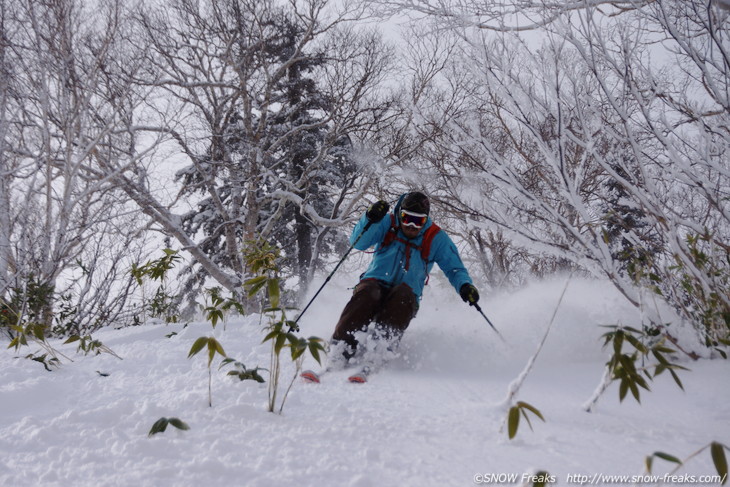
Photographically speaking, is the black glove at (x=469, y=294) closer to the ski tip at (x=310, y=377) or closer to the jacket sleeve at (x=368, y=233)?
the jacket sleeve at (x=368, y=233)

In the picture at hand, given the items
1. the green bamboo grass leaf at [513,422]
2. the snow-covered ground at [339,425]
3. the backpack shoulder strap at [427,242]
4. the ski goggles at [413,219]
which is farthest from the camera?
the backpack shoulder strap at [427,242]

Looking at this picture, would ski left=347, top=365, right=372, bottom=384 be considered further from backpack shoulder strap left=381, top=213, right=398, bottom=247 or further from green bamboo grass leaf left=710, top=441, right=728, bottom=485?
green bamboo grass leaf left=710, top=441, right=728, bottom=485

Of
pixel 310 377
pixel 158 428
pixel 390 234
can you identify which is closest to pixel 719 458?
pixel 158 428

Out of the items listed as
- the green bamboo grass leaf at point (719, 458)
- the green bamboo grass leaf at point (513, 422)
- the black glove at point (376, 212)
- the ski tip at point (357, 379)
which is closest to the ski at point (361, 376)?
the ski tip at point (357, 379)

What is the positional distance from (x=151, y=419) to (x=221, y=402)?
0.91ft

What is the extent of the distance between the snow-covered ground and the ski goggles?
1.10m

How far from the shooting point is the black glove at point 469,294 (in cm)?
290

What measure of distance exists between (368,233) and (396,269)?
1.28ft

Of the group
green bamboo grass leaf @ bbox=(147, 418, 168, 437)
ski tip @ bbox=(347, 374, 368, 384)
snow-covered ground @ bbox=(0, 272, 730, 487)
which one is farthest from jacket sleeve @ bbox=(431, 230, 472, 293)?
green bamboo grass leaf @ bbox=(147, 418, 168, 437)

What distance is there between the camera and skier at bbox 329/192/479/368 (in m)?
2.94

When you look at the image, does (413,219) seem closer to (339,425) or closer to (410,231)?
(410,231)

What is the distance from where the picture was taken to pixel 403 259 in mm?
3295

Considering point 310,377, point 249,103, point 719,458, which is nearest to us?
point 719,458

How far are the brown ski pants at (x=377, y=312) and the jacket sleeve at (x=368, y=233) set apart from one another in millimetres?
385
